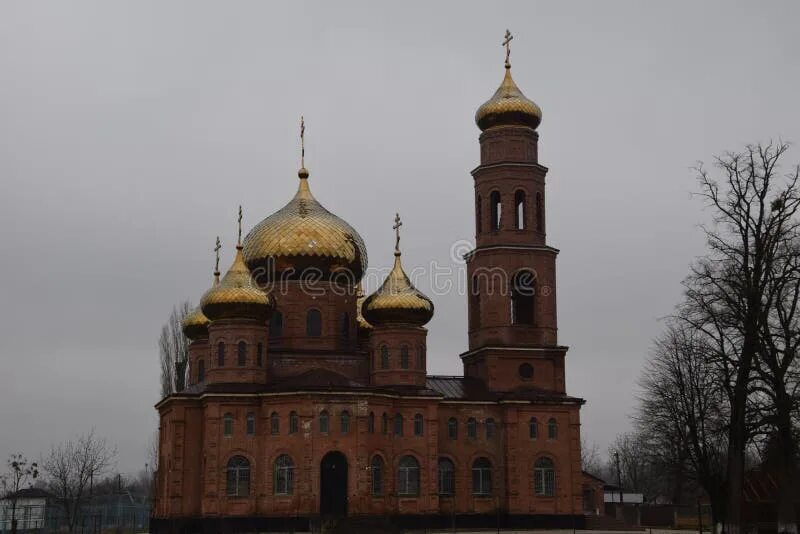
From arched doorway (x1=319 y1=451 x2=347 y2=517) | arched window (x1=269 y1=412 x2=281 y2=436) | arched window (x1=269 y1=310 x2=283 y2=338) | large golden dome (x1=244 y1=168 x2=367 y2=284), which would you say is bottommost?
arched doorway (x1=319 y1=451 x2=347 y2=517)

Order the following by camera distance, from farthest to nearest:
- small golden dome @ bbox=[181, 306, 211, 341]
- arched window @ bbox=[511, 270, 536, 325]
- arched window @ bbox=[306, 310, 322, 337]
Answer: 1. small golden dome @ bbox=[181, 306, 211, 341]
2. arched window @ bbox=[306, 310, 322, 337]
3. arched window @ bbox=[511, 270, 536, 325]

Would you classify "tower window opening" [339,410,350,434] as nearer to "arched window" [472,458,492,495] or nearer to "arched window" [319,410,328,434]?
"arched window" [319,410,328,434]

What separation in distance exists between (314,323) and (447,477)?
778 centimetres

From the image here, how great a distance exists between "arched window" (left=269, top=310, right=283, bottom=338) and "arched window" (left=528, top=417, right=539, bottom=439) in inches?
397

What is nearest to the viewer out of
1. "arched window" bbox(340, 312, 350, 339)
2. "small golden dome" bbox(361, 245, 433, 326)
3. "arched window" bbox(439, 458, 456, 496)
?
"small golden dome" bbox(361, 245, 433, 326)

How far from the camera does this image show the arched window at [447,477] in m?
43.4

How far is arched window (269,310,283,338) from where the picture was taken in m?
45.3

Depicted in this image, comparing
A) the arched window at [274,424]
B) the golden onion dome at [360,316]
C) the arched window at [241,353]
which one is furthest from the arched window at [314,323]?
the arched window at [274,424]

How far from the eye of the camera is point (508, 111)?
1793 inches

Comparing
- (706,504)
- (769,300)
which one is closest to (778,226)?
(769,300)

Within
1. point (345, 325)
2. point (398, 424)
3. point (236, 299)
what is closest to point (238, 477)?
point (398, 424)

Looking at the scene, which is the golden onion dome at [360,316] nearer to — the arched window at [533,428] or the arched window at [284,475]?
the arched window at [533,428]

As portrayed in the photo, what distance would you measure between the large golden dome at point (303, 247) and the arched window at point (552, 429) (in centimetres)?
942

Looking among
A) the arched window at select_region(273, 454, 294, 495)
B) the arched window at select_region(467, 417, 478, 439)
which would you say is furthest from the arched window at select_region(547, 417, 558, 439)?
the arched window at select_region(273, 454, 294, 495)
